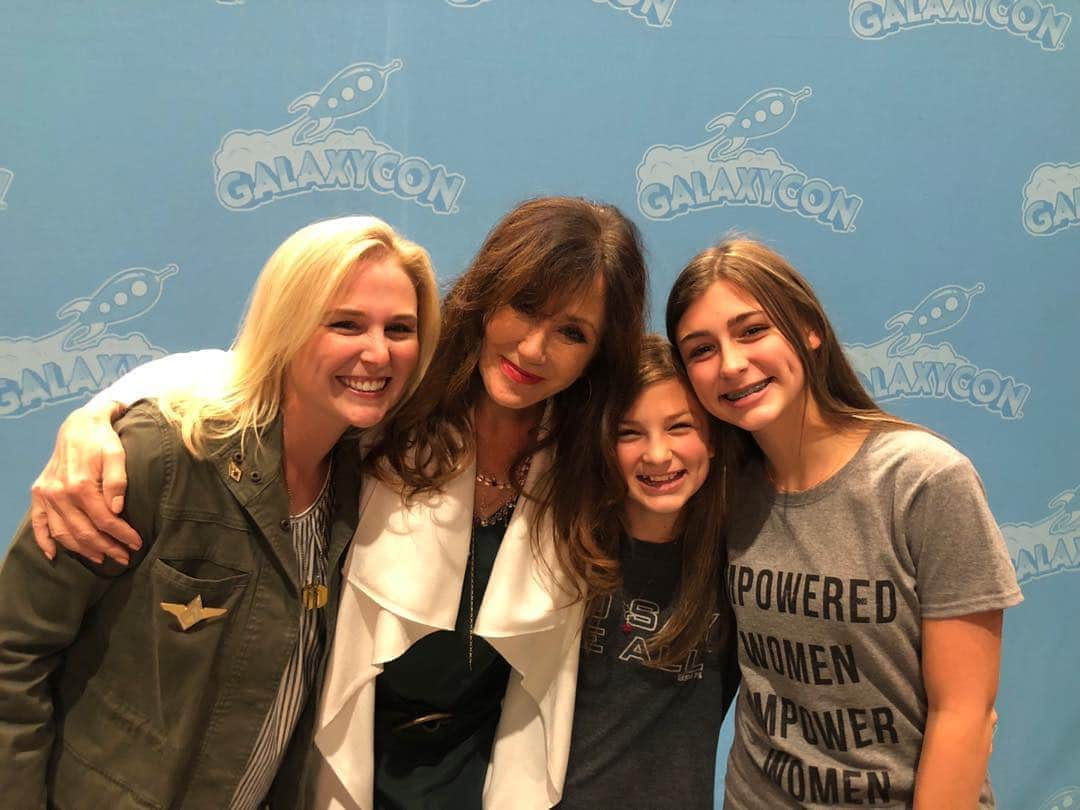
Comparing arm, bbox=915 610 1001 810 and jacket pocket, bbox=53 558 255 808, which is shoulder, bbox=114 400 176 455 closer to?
jacket pocket, bbox=53 558 255 808

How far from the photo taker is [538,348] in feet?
5.29

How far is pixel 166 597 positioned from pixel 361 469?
1.46 ft

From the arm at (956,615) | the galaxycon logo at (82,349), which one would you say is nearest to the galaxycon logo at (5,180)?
the galaxycon logo at (82,349)

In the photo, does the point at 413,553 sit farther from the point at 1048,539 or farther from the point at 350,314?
the point at 1048,539

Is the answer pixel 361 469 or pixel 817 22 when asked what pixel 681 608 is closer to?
pixel 361 469

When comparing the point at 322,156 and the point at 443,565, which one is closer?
the point at 443,565

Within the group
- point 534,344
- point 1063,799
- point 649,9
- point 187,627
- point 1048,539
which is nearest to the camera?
point 187,627

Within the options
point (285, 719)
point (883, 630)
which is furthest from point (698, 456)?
point (285, 719)

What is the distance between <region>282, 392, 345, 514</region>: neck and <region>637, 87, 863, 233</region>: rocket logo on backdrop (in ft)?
4.23

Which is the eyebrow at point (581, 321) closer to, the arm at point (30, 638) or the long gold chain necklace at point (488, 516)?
the long gold chain necklace at point (488, 516)

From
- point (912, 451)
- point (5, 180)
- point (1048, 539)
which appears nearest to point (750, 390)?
point (912, 451)

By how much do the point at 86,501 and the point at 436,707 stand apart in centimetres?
81

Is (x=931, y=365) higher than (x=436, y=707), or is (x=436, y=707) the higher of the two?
(x=931, y=365)

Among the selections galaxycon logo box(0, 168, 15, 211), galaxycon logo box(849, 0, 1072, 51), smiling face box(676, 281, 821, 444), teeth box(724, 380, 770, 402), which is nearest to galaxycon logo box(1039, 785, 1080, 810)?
smiling face box(676, 281, 821, 444)
